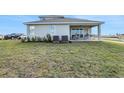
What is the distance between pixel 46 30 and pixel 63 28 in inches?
10.4

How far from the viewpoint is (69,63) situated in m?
5.39

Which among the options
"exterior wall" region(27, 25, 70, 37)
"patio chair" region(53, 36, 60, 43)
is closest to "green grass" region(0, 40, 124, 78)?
"patio chair" region(53, 36, 60, 43)

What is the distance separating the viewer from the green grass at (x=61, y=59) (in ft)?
17.6

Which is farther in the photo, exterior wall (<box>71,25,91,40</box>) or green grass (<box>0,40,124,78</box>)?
exterior wall (<box>71,25,91,40</box>)

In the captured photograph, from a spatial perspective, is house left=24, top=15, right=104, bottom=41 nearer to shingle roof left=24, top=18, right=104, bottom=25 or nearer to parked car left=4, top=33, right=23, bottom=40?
shingle roof left=24, top=18, right=104, bottom=25

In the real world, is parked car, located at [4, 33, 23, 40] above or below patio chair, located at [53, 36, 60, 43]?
above

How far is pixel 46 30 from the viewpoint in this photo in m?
5.54

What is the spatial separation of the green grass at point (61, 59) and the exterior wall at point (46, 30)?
0.17m

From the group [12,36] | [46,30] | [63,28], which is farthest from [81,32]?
[12,36]

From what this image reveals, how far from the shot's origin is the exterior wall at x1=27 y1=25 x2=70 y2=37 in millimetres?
5477

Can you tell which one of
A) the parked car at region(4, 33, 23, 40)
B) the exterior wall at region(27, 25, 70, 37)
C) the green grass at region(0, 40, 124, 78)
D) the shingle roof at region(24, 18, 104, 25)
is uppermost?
the shingle roof at region(24, 18, 104, 25)

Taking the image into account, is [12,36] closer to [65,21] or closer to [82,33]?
[65,21]
